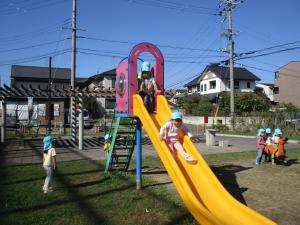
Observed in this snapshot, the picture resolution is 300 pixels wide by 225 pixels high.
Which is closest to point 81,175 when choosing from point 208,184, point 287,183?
point 208,184

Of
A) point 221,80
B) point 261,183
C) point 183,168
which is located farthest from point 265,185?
point 221,80

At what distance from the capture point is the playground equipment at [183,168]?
15.7 feet

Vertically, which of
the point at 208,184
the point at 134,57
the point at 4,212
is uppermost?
the point at 134,57

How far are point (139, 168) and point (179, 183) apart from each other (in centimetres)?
295

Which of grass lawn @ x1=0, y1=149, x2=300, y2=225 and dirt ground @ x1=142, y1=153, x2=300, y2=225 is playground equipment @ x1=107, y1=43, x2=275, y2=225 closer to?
grass lawn @ x1=0, y1=149, x2=300, y2=225

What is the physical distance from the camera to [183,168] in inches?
258

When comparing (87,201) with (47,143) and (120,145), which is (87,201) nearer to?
(47,143)

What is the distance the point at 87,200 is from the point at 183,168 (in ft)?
6.71

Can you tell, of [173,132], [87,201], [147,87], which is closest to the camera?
[87,201]

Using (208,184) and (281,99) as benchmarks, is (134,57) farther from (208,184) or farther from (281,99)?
(281,99)

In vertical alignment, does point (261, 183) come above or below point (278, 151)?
below

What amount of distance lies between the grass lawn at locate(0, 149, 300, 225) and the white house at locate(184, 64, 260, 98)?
44.5 meters

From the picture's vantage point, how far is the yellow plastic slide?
4.64m

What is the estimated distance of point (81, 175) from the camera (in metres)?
9.67
